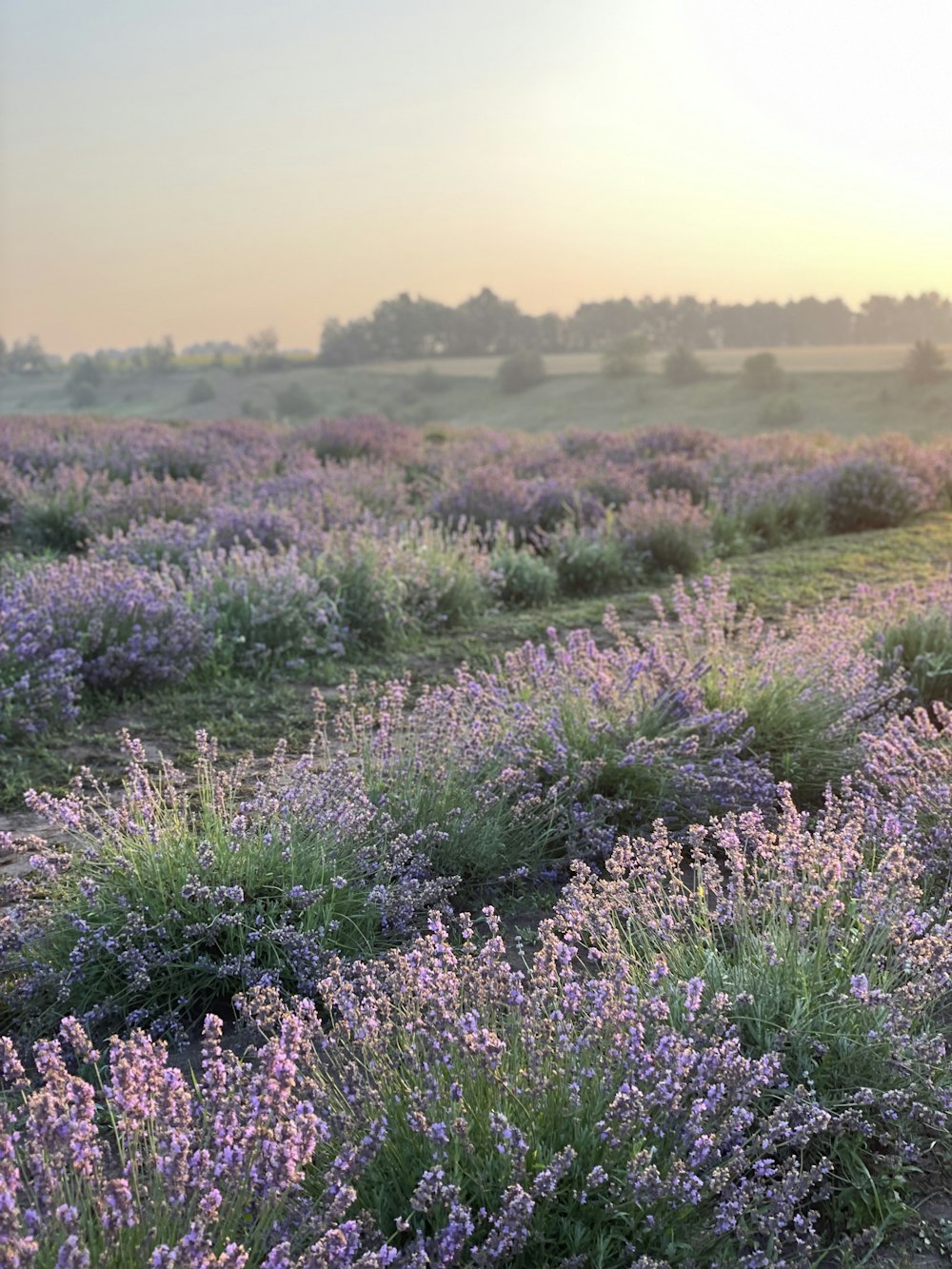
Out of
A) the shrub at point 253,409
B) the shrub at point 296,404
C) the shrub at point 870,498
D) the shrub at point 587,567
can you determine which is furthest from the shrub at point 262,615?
the shrub at point 296,404

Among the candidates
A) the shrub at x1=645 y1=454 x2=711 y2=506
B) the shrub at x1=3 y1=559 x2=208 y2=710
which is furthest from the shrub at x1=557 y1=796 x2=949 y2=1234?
the shrub at x1=645 y1=454 x2=711 y2=506

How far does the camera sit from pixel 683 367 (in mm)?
45938

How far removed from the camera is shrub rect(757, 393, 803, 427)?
119 feet

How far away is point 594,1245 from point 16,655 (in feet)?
12.6

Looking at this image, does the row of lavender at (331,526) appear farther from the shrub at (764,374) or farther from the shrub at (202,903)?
the shrub at (764,374)

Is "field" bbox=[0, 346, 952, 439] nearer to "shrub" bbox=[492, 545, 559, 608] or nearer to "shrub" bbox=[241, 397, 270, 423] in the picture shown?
"shrub" bbox=[241, 397, 270, 423]

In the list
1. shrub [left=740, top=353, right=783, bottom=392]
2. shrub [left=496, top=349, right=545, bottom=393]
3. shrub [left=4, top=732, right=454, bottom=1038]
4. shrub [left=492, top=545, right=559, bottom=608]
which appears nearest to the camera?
shrub [left=4, top=732, right=454, bottom=1038]

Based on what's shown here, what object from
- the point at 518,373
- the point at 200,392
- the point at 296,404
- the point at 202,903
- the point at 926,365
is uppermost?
the point at 518,373

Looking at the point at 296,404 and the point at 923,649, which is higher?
the point at 296,404

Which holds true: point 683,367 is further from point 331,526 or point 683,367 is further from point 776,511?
point 331,526

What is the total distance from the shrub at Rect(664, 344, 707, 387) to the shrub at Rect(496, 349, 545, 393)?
6454 mm

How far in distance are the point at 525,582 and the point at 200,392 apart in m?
41.1

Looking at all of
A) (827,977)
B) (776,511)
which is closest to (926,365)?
(776,511)

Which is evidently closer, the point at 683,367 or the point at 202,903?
the point at 202,903
